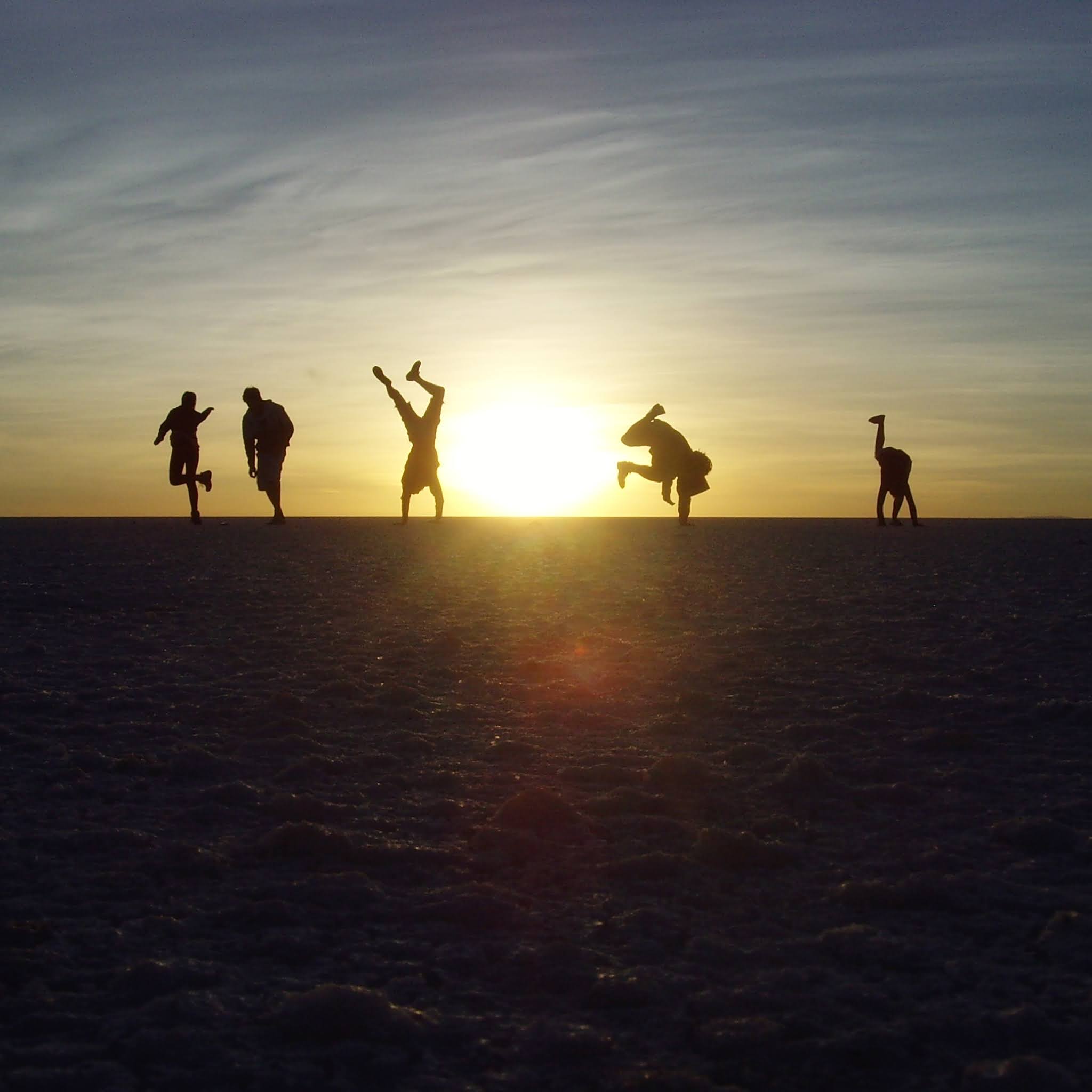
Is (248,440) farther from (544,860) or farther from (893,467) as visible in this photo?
(544,860)

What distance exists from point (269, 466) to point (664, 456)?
7.41 metres

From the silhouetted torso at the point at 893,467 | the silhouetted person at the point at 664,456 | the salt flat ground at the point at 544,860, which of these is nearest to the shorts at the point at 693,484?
the silhouetted person at the point at 664,456

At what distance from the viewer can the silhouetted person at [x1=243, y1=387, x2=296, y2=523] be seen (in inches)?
915

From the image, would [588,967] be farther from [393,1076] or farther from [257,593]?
[257,593]

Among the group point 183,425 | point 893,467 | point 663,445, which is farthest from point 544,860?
point 893,467

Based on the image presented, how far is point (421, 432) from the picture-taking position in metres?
23.8

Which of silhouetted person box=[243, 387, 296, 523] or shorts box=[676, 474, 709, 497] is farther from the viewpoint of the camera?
shorts box=[676, 474, 709, 497]

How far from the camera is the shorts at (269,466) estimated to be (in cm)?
2352

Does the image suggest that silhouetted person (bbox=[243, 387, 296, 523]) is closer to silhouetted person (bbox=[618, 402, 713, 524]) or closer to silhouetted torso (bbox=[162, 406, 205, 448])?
silhouetted torso (bbox=[162, 406, 205, 448])

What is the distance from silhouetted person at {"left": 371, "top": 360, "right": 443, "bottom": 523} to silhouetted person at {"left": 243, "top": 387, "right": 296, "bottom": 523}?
2030 millimetres

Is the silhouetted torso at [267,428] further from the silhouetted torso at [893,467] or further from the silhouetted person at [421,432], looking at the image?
the silhouetted torso at [893,467]

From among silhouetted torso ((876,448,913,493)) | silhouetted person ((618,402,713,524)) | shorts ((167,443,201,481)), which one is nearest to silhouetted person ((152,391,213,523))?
shorts ((167,443,201,481))

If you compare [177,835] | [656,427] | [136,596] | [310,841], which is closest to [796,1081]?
[310,841]

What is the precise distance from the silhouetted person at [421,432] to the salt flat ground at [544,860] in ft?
45.8
